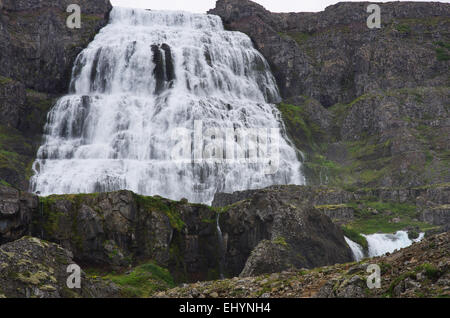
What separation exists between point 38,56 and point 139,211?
46.7m

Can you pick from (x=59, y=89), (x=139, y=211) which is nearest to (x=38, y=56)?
(x=59, y=89)

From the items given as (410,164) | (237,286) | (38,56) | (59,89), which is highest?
(38,56)

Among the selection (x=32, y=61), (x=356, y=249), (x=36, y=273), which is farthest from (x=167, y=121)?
(x=36, y=273)

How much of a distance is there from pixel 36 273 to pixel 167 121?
42.0m

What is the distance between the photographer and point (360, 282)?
13773 mm

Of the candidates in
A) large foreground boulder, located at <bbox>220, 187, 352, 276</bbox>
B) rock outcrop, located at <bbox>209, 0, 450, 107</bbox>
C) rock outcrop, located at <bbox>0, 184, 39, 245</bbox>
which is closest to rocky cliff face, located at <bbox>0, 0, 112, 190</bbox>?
rock outcrop, located at <bbox>0, 184, 39, 245</bbox>

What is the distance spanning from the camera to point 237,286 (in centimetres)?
1706

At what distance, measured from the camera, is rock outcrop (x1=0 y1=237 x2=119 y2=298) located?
14.5m

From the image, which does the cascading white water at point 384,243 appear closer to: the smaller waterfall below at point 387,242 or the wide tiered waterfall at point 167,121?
the smaller waterfall below at point 387,242

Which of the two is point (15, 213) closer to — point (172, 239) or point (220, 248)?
point (172, 239)

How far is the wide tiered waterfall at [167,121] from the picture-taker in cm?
4916

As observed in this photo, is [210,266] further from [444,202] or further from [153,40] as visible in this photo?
[153,40]

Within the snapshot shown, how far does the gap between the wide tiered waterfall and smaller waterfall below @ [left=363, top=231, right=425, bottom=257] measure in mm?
14369
